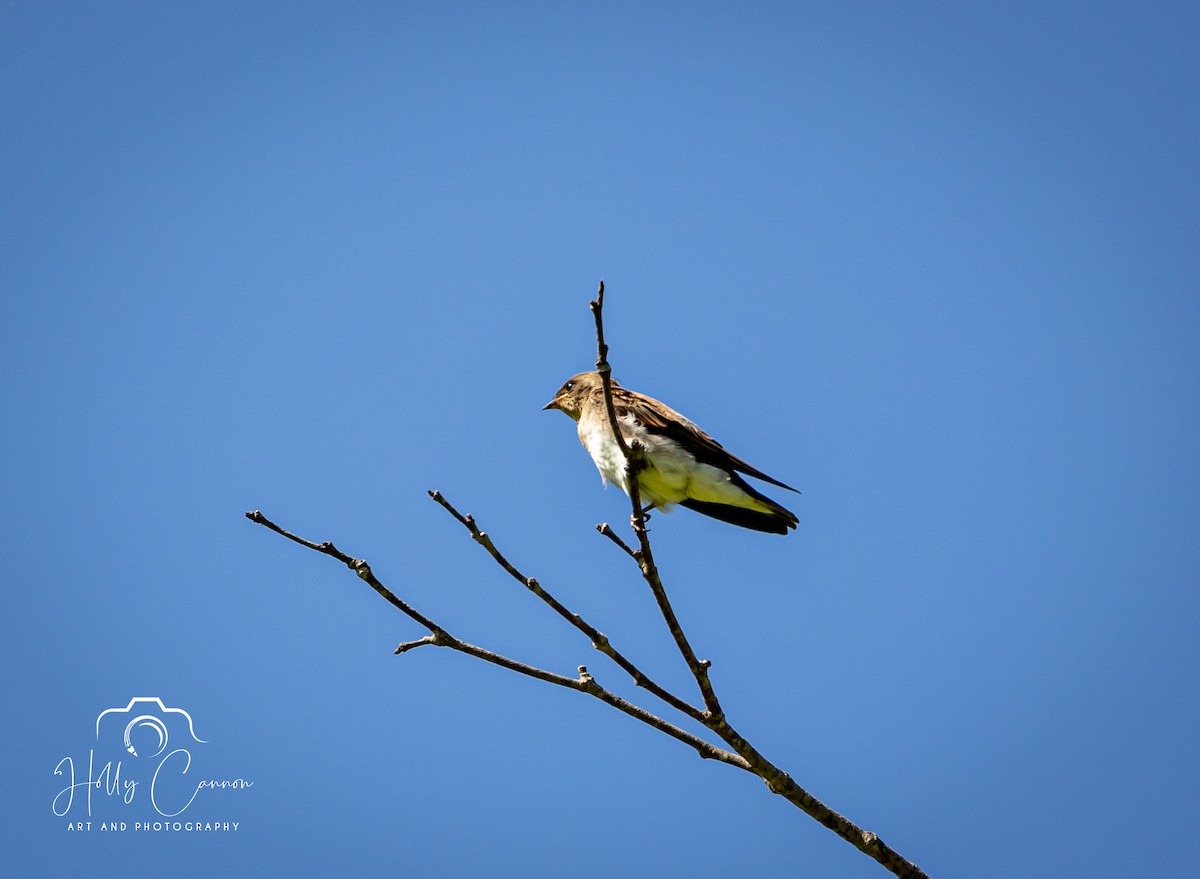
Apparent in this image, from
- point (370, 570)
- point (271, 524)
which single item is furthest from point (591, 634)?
point (271, 524)

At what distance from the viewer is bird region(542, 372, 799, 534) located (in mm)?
8531

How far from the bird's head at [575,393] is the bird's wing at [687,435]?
2.93 ft

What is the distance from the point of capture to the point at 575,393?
1012 cm

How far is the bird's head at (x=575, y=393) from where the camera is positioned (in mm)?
9898

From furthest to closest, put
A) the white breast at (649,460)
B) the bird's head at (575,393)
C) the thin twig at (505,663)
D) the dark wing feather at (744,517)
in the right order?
the bird's head at (575,393), the dark wing feather at (744,517), the white breast at (649,460), the thin twig at (505,663)

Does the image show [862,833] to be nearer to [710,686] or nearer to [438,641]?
[710,686]

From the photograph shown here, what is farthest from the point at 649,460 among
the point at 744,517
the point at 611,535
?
the point at 611,535

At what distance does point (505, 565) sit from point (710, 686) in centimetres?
111

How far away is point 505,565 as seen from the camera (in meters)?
4.31

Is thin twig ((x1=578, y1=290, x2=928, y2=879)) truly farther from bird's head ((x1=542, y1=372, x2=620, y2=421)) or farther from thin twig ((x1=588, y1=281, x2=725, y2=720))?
bird's head ((x1=542, y1=372, x2=620, y2=421))

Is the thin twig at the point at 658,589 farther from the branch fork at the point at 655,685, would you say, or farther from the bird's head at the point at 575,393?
the bird's head at the point at 575,393

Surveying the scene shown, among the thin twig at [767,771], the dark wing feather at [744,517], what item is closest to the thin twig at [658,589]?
the thin twig at [767,771]

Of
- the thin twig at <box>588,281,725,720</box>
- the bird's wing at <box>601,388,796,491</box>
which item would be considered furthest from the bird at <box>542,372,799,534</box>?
the thin twig at <box>588,281,725,720</box>

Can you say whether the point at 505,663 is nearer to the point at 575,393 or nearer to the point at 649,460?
the point at 649,460
